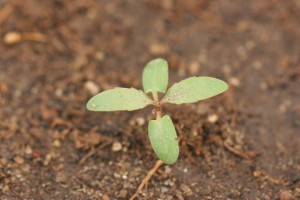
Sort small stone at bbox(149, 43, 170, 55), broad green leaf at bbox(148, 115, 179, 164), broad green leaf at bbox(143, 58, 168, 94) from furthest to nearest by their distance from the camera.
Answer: small stone at bbox(149, 43, 170, 55) → broad green leaf at bbox(143, 58, 168, 94) → broad green leaf at bbox(148, 115, 179, 164)

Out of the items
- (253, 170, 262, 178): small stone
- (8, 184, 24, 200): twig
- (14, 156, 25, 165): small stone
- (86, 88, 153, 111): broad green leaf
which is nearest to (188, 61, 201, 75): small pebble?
(253, 170, 262, 178): small stone

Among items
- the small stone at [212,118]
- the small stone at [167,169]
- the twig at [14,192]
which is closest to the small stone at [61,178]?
the twig at [14,192]

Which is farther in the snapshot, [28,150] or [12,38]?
[12,38]

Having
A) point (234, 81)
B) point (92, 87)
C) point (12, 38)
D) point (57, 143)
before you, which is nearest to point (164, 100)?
point (57, 143)

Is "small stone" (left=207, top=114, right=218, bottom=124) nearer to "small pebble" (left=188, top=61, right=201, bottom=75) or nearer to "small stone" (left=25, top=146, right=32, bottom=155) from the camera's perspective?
"small pebble" (left=188, top=61, right=201, bottom=75)

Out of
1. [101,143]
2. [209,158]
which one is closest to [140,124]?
[101,143]

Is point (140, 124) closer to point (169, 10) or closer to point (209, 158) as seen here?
point (209, 158)

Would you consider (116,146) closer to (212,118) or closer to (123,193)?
(123,193)
